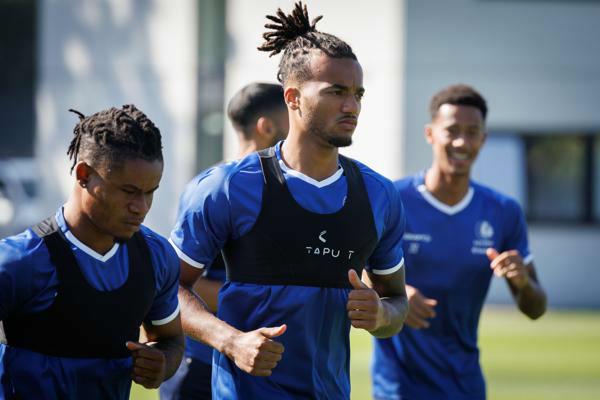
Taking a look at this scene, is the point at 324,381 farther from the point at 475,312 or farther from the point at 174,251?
the point at 475,312

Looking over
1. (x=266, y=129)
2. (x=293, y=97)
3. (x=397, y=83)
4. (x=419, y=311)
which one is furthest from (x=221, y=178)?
(x=397, y=83)

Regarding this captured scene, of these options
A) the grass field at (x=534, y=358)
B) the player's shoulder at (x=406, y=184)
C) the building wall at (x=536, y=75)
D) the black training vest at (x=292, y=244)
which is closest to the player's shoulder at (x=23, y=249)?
the black training vest at (x=292, y=244)

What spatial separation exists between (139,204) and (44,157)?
18819 mm

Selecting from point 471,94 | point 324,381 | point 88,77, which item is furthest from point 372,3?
point 324,381

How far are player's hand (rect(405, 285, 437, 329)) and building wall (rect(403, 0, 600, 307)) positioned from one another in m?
14.2

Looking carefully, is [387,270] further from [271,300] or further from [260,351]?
[260,351]

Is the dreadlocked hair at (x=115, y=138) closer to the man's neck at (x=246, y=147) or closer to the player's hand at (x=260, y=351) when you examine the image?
the player's hand at (x=260, y=351)

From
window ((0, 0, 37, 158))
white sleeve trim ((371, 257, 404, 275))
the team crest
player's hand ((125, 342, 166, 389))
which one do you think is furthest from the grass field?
window ((0, 0, 37, 158))

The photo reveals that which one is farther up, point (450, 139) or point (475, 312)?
point (450, 139)

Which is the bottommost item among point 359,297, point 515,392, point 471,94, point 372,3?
point 515,392

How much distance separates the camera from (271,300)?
4.49 meters

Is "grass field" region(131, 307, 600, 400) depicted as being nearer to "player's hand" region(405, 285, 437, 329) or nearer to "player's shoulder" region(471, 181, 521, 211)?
"player's shoulder" region(471, 181, 521, 211)

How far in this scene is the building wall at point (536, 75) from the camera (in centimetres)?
1978

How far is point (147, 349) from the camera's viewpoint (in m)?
4.21
